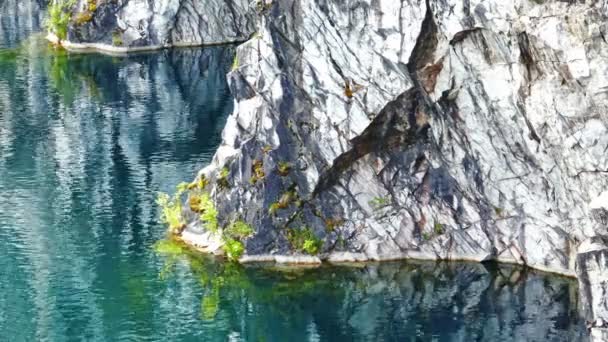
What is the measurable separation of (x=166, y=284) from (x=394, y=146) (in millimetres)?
13511

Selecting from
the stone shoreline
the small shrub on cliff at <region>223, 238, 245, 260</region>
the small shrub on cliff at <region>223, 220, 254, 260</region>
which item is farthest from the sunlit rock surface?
the stone shoreline

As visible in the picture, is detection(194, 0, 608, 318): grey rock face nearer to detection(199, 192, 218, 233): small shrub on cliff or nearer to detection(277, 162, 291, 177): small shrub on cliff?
detection(277, 162, 291, 177): small shrub on cliff

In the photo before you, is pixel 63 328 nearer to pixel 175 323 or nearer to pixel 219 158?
pixel 175 323

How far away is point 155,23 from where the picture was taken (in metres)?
111

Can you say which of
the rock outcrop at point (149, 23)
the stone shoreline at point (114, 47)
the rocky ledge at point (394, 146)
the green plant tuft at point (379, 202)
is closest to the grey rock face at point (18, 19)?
the stone shoreline at point (114, 47)

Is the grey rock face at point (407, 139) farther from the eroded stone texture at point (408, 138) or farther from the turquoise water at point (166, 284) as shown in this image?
the turquoise water at point (166, 284)

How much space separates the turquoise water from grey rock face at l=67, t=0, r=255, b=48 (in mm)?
36815

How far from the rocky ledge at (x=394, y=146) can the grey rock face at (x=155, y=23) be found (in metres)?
53.3

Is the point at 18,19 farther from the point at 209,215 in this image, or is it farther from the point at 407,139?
the point at 407,139

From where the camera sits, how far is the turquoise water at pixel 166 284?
48969mm

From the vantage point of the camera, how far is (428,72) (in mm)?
52844

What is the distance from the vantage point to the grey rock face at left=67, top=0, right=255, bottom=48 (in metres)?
111

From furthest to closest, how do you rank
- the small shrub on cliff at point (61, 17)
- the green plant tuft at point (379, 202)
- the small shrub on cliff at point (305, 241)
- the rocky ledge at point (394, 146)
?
the small shrub on cliff at point (61, 17) < the green plant tuft at point (379, 202) < the small shrub on cliff at point (305, 241) < the rocky ledge at point (394, 146)

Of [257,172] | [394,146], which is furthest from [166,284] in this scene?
→ [394,146]
